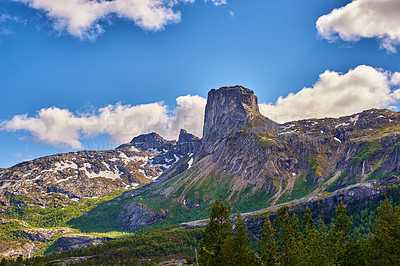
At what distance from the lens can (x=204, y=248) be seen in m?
46.8

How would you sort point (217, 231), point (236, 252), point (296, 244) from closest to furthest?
point (236, 252) → point (217, 231) → point (296, 244)

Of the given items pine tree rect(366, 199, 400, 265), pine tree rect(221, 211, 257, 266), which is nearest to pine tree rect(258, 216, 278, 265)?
pine tree rect(221, 211, 257, 266)

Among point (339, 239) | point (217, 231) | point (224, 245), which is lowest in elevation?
point (339, 239)

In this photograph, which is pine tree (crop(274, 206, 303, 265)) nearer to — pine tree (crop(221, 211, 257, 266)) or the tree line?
the tree line

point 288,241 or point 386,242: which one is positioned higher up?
point 288,241

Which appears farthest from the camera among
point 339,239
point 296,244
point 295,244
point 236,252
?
point 339,239

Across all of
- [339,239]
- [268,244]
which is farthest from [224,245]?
[339,239]

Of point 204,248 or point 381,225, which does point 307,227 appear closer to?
Result: point 381,225

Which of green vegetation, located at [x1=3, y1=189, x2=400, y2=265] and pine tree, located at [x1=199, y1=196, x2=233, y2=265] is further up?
pine tree, located at [x1=199, y1=196, x2=233, y2=265]

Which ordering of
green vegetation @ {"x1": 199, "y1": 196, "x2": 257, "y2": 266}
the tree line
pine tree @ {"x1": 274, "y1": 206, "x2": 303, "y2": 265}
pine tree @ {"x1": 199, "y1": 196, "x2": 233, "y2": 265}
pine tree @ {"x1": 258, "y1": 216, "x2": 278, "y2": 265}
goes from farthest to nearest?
pine tree @ {"x1": 258, "y1": 216, "x2": 278, "y2": 265} < pine tree @ {"x1": 274, "y1": 206, "x2": 303, "y2": 265} < pine tree @ {"x1": 199, "y1": 196, "x2": 233, "y2": 265} < the tree line < green vegetation @ {"x1": 199, "y1": 196, "x2": 257, "y2": 266}

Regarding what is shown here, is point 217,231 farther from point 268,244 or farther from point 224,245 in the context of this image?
point 268,244

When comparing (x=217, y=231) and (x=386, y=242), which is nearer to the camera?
(x=217, y=231)

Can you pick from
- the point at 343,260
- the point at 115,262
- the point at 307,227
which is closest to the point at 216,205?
the point at 307,227

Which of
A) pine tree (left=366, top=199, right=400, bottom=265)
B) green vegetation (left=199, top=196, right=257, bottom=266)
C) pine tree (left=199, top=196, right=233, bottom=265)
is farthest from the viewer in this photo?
pine tree (left=366, top=199, right=400, bottom=265)
